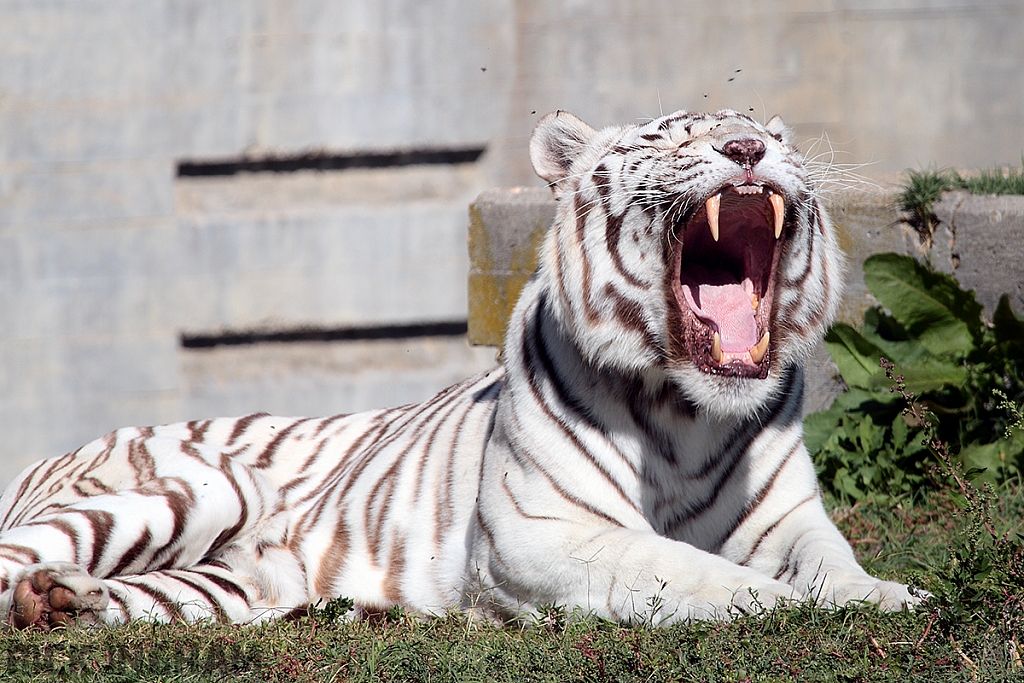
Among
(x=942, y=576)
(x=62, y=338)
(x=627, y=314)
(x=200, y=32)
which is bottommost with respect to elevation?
(x=62, y=338)

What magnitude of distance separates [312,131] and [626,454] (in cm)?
431

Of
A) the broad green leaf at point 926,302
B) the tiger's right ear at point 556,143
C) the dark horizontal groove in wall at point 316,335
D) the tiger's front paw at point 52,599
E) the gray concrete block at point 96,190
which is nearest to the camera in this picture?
the tiger's front paw at point 52,599

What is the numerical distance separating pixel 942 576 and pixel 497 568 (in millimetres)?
1011

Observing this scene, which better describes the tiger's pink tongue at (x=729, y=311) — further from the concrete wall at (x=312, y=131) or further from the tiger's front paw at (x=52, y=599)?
the concrete wall at (x=312, y=131)

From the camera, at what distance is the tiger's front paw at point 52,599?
262cm

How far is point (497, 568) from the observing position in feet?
8.84

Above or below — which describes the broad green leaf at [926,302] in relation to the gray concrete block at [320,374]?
above

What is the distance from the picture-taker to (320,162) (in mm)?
6578

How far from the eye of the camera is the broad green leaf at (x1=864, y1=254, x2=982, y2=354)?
3.62 meters

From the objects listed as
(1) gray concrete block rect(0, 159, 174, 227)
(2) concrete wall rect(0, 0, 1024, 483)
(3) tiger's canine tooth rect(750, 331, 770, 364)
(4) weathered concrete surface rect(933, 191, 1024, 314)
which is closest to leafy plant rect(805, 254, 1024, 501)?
(4) weathered concrete surface rect(933, 191, 1024, 314)

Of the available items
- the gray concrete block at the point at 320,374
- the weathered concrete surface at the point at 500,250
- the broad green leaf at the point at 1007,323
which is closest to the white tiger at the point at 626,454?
the broad green leaf at the point at 1007,323

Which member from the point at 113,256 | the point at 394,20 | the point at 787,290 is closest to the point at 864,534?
the point at 787,290

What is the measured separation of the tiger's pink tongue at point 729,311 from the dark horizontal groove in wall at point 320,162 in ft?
13.0

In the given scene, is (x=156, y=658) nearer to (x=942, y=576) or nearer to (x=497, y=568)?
(x=497, y=568)
